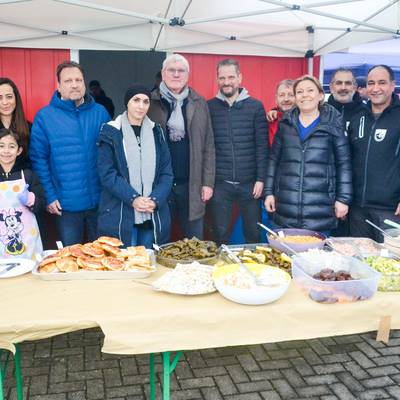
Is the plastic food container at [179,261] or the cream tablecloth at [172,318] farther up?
the plastic food container at [179,261]

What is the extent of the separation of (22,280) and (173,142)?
1.78 metres

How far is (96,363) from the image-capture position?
2.97m

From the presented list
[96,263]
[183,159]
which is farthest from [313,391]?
[183,159]

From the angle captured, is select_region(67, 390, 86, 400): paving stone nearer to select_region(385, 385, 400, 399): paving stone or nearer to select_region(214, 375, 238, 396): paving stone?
select_region(214, 375, 238, 396): paving stone

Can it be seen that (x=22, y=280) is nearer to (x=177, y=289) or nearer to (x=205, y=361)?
(x=177, y=289)

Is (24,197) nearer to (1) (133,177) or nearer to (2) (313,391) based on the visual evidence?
(1) (133,177)

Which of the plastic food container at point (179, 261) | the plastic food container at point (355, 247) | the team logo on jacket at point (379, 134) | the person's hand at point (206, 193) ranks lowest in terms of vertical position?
the plastic food container at point (179, 261)

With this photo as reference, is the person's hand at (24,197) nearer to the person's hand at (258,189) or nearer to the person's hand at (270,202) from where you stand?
the person's hand at (270,202)

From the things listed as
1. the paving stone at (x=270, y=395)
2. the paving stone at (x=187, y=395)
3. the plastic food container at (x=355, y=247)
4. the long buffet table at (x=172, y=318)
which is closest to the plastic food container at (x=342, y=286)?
the long buffet table at (x=172, y=318)

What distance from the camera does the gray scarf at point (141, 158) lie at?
2.93m

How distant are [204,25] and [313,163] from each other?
2.27 meters

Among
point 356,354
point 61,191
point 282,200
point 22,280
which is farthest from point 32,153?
point 356,354

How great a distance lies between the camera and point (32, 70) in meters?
4.86

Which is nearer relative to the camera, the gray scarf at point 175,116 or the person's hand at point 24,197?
the person's hand at point 24,197
